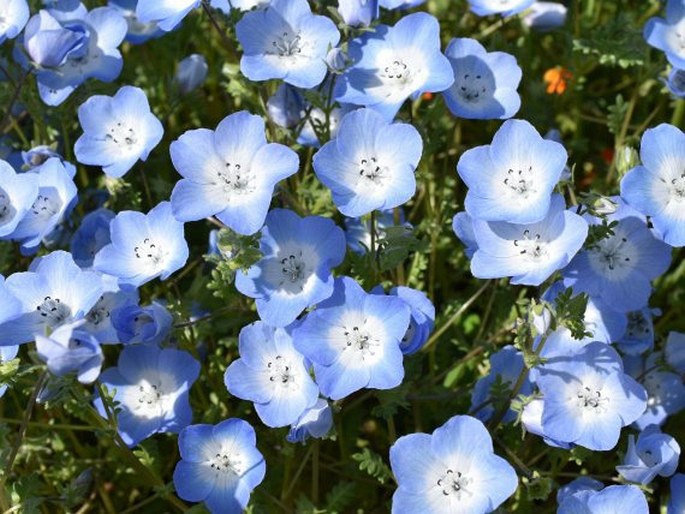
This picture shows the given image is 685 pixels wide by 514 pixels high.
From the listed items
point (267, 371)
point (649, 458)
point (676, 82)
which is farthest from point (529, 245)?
point (676, 82)

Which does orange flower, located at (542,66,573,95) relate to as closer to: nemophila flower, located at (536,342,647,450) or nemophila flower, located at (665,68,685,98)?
nemophila flower, located at (665,68,685,98)

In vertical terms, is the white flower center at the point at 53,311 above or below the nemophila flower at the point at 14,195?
below

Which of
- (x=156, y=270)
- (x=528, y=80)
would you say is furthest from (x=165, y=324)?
(x=528, y=80)

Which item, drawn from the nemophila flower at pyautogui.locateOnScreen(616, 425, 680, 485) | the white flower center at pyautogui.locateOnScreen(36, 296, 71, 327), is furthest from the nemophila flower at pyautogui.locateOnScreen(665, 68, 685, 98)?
the white flower center at pyautogui.locateOnScreen(36, 296, 71, 327)

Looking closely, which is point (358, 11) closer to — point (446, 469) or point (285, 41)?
point (285, 41)

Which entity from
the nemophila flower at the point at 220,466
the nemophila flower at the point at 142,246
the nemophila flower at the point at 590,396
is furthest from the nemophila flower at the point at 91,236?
the nemophila flower at the point at 590,396

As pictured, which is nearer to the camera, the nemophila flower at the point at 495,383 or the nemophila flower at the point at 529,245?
the nemophila flower at the point at 529,245

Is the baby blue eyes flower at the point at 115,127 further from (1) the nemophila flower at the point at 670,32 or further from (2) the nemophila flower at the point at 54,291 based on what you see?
(1) the nemophila flower at the point at 670,32
